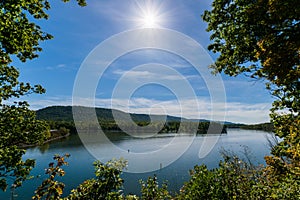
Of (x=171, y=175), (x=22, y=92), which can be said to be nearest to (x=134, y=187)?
(x=171, y=175)

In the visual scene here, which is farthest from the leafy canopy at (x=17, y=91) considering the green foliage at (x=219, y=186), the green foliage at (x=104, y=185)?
the green foliage at (x=219, y=186)

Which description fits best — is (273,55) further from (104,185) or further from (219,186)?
(104,185)

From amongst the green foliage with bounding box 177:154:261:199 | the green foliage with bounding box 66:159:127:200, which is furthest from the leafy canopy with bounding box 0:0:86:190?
the green foliage with bounding box 177:154:261:199

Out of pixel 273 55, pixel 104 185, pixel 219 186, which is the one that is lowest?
pixel 219 186

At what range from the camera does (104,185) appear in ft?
11.9

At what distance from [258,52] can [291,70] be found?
90 centimetres

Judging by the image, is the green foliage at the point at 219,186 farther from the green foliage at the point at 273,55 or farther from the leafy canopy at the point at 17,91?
the leafy canopy at the point at 17,91

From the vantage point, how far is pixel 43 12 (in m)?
5.41

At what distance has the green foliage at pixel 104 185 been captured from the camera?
3578 mm

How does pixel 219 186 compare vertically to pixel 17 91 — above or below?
below

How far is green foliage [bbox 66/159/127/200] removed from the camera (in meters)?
3.58

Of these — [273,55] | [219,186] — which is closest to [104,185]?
[219,186]

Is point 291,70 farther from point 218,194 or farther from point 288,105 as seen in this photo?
point 218,194

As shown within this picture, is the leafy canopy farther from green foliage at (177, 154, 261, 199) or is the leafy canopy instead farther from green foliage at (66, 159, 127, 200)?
green foliage at (177, 154, 261, 199)
